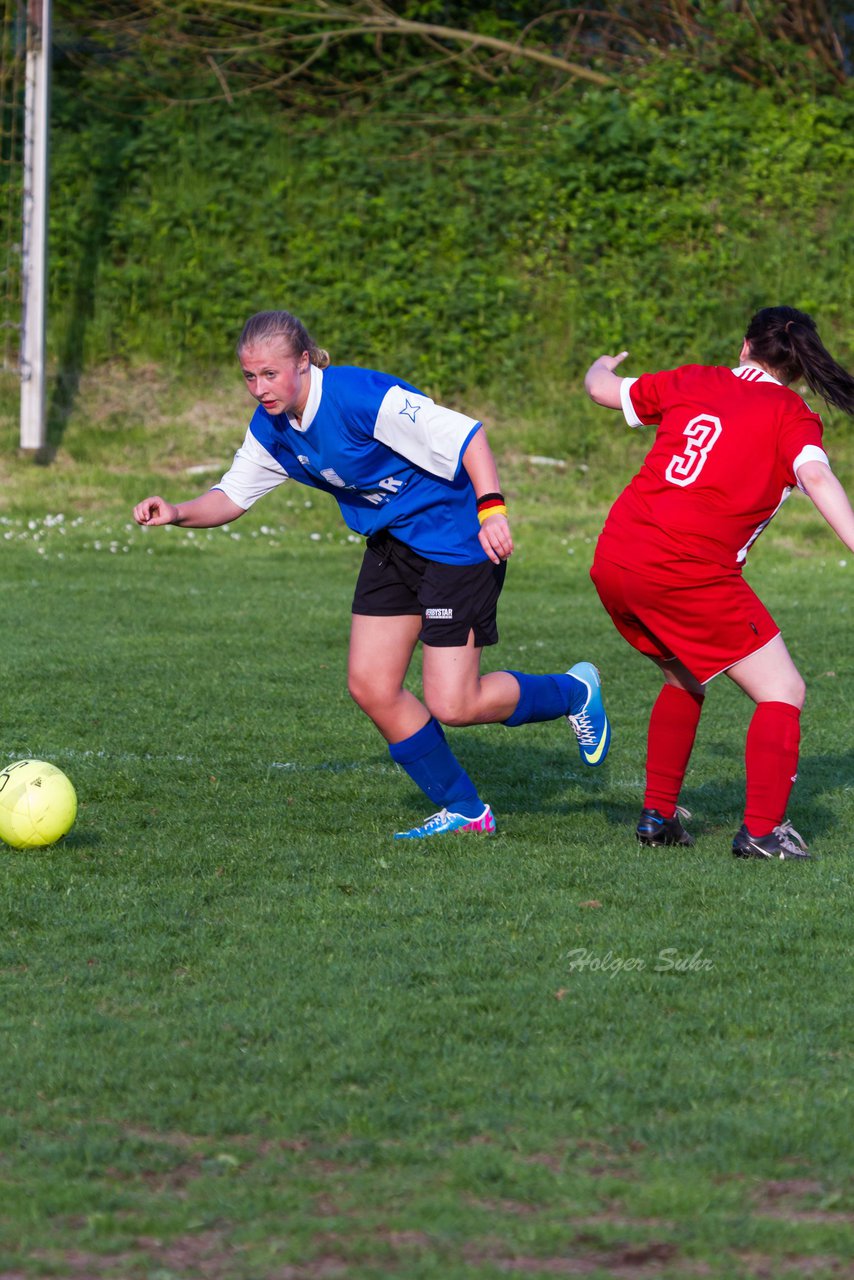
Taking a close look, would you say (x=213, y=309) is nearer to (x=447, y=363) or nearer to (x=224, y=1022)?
(x=447, y=363)

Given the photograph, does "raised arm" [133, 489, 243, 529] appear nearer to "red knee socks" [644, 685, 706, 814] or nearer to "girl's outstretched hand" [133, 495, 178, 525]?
"girl's outstretched hand" [133, 495, 178, 525]

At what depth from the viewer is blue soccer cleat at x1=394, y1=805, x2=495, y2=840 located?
5.69 meters

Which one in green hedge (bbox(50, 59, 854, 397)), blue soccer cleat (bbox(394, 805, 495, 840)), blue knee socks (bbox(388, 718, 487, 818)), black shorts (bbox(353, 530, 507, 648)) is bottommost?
blue soccer cleat (bbox(394, 805, 495, 840))

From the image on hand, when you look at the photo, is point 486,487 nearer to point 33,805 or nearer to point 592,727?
point 592,727

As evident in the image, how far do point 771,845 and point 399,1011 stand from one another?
6.39 ft

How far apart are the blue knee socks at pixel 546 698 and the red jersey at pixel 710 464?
2.67 ft

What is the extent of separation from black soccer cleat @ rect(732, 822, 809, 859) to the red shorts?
595mm

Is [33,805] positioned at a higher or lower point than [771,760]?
lower

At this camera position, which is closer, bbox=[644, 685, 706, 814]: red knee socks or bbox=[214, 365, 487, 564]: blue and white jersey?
bbox=[214, 365, 487, 564]: blue and white jersey

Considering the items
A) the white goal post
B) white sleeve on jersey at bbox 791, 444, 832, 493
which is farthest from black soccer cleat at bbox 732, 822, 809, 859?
the white goal post

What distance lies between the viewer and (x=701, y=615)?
5.19 meters

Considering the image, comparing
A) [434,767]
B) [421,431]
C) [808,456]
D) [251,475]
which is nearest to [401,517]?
[421,431]

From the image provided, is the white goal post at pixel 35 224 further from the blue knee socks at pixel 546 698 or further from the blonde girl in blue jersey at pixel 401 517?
the blue knee socks at pixel 546 698

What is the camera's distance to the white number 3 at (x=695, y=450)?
16.9 ft
